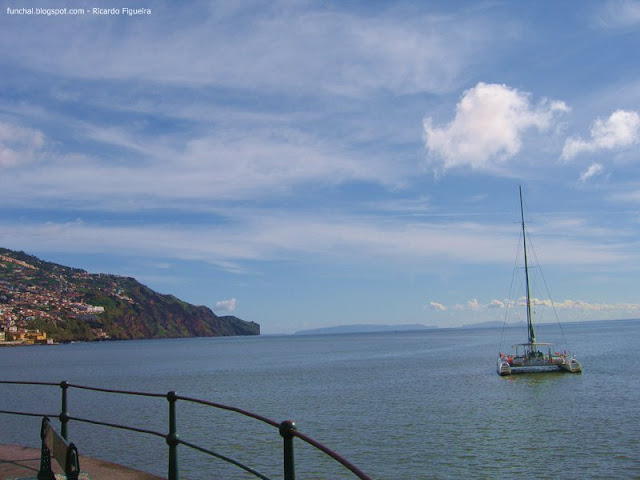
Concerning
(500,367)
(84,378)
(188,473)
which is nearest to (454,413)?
(188,473)

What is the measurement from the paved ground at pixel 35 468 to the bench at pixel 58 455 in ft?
3.76

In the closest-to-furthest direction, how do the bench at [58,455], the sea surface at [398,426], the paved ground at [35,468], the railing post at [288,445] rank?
the railing post at [288,445] < the bench at [58,455] < the paved ground at [35,468] < the sea surface at [398,426]

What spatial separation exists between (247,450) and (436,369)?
49747 millimetres

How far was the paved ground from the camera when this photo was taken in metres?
7.71

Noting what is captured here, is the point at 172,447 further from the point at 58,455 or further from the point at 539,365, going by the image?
the point at 539,365

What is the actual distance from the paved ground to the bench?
1147 mm

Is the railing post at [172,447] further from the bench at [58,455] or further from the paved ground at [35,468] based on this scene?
the bench at [58,455]

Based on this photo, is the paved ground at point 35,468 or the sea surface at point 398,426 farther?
the sea surface at point 398,426

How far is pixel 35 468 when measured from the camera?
8133 millimetres

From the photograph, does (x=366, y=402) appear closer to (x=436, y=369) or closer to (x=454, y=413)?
(x=454, y=413)

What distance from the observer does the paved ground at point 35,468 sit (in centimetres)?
771

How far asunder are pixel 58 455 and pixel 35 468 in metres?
2.70

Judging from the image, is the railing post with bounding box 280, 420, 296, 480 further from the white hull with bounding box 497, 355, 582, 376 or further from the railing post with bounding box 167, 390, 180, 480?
the white hull with bounding box 497, 355, 582, 376

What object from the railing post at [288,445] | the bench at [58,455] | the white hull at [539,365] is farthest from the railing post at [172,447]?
the white hull at [539,365]
